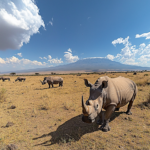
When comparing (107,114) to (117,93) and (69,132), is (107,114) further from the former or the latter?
(69,132)

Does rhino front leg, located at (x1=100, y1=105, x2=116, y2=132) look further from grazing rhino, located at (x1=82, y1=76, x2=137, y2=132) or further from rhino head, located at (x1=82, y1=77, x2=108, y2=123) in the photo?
rhino head, located at (x1=82, y1=77, x2=108, y2=123)

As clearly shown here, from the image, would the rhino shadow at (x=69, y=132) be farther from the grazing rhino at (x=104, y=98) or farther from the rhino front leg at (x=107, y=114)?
the grazing rhino at (x=104, y=98)

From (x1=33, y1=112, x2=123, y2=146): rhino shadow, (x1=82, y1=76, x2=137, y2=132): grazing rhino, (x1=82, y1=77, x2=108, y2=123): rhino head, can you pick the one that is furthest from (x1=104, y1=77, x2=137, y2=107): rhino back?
(x1=33, y1=112, x2=123, y2=146): rhino shadow

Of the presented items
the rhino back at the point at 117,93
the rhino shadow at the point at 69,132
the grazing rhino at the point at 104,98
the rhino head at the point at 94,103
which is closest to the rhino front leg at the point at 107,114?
the grazing rhino at the point at 104,98

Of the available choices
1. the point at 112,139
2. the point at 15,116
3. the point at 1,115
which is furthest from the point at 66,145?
the point at 1,115

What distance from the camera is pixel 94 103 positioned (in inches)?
118

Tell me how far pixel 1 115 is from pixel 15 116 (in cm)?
108

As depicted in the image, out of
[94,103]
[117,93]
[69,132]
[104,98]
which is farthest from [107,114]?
[69,132]

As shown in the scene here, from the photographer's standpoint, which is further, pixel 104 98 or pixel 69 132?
pixel 69 132

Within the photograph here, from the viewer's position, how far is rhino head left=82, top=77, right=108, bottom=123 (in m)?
Result: 2.68

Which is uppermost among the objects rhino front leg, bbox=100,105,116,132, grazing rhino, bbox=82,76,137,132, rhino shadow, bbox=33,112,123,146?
grazing rhino, bbox=82,76,137,132

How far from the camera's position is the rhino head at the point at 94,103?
268cm

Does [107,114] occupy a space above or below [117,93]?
below

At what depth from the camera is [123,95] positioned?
13.5ft
